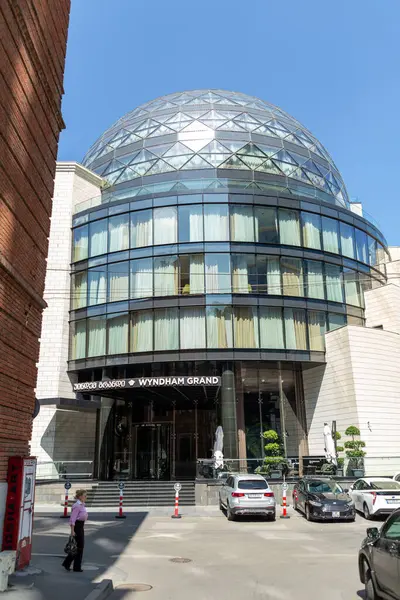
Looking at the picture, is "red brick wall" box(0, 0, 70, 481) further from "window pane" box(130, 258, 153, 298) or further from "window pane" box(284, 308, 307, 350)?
"window pane" box(284, 308, 307, 350)

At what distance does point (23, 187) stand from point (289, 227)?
25412 millimetres

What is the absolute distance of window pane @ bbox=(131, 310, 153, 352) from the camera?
31406 mm

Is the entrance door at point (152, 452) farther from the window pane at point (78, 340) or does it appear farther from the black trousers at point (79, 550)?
the black trousers at point (79, 550)

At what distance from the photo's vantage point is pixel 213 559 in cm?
1179

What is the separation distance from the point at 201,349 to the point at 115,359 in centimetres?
565

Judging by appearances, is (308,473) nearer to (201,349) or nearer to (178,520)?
(201,349)

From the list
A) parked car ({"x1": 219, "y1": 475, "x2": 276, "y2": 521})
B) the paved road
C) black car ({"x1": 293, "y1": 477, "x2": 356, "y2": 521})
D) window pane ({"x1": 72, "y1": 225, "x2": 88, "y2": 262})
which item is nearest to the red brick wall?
the paved road

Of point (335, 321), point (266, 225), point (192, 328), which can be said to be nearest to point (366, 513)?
point (192, 328)

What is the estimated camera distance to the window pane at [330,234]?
1369 inches

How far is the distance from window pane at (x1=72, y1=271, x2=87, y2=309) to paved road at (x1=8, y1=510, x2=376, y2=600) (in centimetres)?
1763

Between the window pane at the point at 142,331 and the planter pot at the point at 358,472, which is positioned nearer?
the planter pot at the point at 358,472

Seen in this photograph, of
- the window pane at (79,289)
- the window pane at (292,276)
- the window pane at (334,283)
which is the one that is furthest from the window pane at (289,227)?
the window pane at (79,289)

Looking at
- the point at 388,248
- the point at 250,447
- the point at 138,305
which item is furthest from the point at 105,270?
the point at 388,248

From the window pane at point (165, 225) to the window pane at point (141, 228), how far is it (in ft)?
1.33
